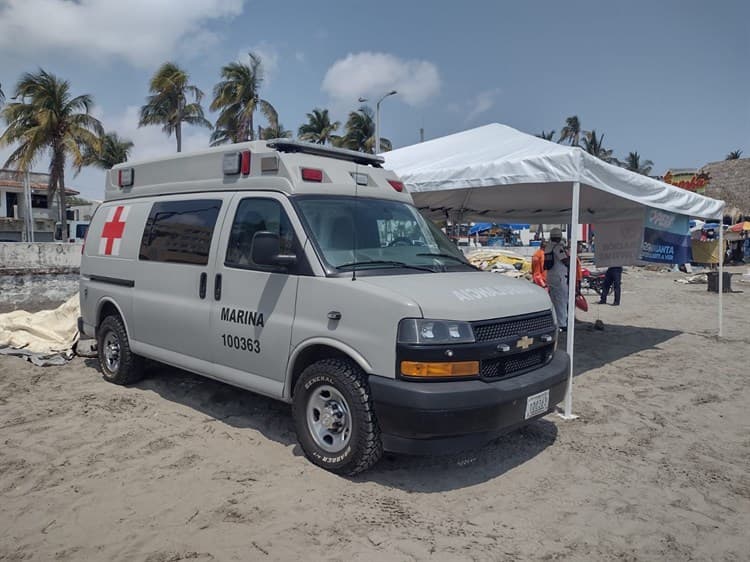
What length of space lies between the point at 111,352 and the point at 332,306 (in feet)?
12.2

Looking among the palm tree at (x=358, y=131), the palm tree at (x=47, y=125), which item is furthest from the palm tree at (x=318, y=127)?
the palm tree at (x=47, y=125)

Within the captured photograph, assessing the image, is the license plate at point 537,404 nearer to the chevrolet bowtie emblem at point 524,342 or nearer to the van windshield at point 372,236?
the chevrolet bowtie emblem at point 524,342

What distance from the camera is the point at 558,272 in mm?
8789

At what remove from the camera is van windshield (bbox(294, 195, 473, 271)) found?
173 inches

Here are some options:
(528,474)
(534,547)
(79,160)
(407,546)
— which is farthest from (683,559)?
(79,160)

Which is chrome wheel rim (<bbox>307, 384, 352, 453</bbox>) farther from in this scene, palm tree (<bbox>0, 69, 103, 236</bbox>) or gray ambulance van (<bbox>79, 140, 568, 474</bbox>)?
palm tree (<bbox>0, 69, 103, 236</bbox>)

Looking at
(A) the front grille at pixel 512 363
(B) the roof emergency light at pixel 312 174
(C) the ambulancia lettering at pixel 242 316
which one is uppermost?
(B) the roof emergency light at pixel 312 174

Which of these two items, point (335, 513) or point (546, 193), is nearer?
point (335, 513)

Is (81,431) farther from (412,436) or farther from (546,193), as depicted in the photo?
(546,193)

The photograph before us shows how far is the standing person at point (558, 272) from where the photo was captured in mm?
8711

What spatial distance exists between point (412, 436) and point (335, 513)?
68cm

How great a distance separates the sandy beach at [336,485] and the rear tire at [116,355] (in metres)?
0.16

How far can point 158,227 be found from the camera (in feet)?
19.0

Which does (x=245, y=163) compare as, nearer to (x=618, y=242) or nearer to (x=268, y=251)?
(x=268, y=251)
